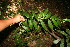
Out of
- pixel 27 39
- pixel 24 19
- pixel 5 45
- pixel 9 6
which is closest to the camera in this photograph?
pixel 24 19

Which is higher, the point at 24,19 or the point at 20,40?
the point at 24,19

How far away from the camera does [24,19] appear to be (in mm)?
2494

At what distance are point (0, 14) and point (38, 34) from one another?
6.48 ft

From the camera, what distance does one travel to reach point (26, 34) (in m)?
4.00

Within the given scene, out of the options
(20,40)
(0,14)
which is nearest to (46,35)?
(20,40)

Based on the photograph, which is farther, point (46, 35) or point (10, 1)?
point (10, 1)

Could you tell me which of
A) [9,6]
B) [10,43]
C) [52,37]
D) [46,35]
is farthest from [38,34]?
[9,6]

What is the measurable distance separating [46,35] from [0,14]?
2.30 m

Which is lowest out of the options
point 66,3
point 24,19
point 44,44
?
point 44,44

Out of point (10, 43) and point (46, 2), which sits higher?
point (46, 2)

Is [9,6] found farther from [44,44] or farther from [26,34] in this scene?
[44,44]

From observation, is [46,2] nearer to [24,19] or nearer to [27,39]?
[27,39]

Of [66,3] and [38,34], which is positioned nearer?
[38,34]

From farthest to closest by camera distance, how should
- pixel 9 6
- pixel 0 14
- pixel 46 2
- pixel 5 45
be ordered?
pixel 46 2 < pixel 9 6 < pixel 0 14 < pixel 5 45
